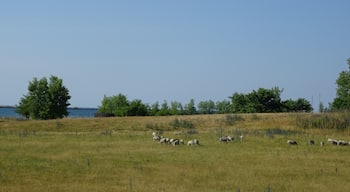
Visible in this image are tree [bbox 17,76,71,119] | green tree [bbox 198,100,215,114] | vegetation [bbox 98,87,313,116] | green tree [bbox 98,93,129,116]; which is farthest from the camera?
green tree [bbox 198,100,215,114]

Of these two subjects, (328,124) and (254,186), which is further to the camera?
(328,124)

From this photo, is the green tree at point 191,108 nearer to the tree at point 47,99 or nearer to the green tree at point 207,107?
the green tree at point 207,107

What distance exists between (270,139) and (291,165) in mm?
13716

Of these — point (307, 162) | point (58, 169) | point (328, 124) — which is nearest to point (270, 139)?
point (307, 162)

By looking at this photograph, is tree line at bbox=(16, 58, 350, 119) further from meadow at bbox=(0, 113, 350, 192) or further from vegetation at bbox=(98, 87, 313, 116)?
meadow at bbox=(0, 113, 350, 192)

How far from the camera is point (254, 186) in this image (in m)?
19.6

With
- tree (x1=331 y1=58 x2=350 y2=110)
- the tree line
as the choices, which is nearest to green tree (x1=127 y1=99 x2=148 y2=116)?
the tree line

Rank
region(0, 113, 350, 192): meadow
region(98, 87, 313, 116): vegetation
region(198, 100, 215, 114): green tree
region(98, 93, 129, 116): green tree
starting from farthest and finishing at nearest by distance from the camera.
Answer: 1. region(198, 100, 215, 114): green tree
2. region(98, 93, 129, 116): green tree
3. region(98, 87, 313, 116): vegetation
4. region(0, 113, 350, 192): meadow

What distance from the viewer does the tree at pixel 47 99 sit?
8262 centimetres

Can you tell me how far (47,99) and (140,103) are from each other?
26622 mm

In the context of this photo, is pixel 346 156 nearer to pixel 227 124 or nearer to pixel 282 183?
pixel 282 183

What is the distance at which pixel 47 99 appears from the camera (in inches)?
3268

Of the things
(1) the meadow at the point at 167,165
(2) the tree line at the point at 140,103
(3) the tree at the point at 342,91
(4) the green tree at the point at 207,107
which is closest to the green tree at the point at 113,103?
(2) the tree line at the point at 140,103

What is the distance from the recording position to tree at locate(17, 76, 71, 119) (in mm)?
82625
